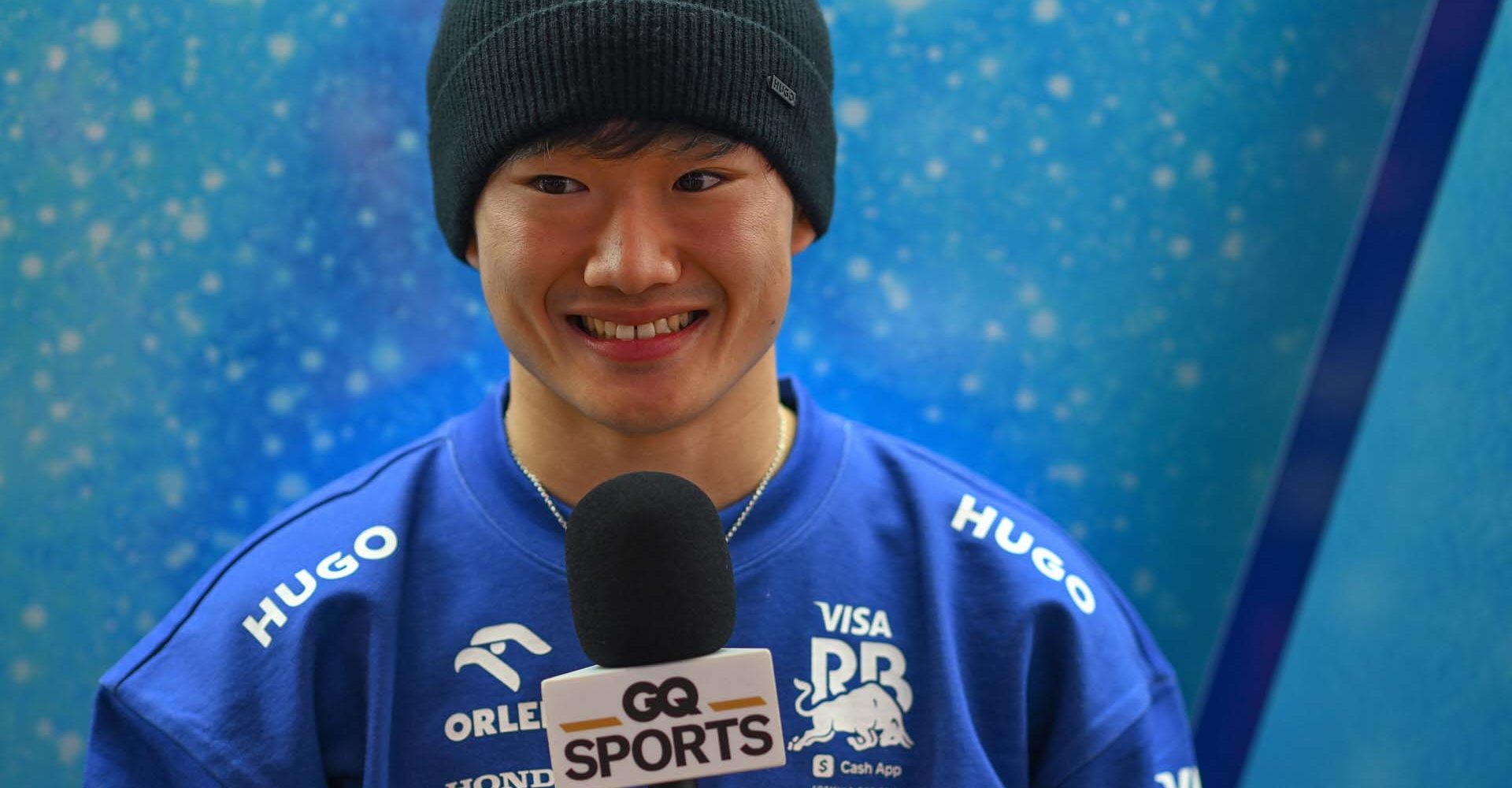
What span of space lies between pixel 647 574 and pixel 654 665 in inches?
3.1

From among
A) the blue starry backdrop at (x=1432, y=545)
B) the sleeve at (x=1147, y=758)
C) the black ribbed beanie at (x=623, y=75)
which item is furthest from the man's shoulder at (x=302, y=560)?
the blue starry backdrop at (x=1432, y=545)

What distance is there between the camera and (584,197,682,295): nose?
1521 mm

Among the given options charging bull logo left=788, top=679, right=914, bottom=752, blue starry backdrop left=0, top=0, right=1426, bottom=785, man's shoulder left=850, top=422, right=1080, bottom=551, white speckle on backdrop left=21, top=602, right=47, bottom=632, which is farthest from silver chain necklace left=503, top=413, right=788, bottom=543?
white speckle on backdrop left=21, top=602, right=47, bottom=632

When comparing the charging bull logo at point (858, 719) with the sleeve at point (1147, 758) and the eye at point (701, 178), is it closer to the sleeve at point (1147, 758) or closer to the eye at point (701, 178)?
the sleeve at point (1147, 758)

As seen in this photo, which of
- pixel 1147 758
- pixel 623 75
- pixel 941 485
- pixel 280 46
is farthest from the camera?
pixel 280 46

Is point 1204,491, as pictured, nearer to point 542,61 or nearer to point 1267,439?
point 1267,439

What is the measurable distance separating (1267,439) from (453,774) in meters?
1.34

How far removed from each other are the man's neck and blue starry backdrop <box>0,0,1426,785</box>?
1.21ft

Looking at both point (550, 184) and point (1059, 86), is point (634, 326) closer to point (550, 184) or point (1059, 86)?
point (550, 184)

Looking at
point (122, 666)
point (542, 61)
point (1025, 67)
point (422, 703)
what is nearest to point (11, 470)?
point (122, 666)

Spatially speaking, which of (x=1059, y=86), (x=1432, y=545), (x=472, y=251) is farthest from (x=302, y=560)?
(x=1432, y=545)

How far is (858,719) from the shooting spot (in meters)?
1.67

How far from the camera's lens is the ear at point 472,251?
1.73m

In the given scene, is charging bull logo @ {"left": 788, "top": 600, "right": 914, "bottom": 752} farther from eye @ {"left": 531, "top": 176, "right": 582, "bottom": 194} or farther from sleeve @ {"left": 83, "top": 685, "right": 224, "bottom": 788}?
sleeve @ {"left": 83, "top": 685, "right": 224, "bottom": 788}
